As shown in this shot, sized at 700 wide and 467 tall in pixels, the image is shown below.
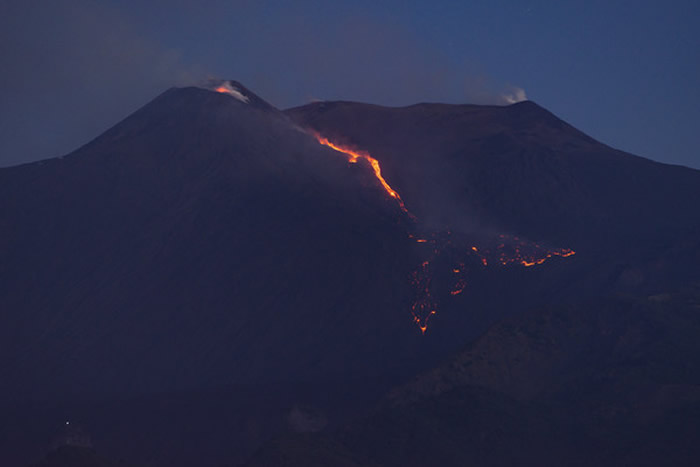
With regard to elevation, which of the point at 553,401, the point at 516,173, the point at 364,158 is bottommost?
the point at 553,401

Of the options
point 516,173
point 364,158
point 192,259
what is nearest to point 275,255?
point 192,259

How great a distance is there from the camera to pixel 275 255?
70.9 meters

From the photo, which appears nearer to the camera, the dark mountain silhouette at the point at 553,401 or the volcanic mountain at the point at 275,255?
the dark mountain silhouette at the point at 553,401

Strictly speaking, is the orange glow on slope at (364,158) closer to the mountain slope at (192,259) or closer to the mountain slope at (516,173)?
the mountain slope at (516,173)

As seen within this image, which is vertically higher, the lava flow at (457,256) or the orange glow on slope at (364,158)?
the orange glow on slope at (364,158)

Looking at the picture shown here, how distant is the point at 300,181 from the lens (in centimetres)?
7794

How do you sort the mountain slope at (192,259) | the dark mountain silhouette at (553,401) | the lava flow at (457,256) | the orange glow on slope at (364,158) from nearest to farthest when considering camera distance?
the dark mountain silhouette at (553,401), the mountain slope at (192,259), the lava flow at (457,256), the orange glow on slope at (364,158)

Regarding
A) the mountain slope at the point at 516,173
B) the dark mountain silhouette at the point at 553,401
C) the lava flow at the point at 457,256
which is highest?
the mountain slope at the point at 516,173

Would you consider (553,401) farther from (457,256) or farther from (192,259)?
(192,259)

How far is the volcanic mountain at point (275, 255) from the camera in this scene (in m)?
58.0

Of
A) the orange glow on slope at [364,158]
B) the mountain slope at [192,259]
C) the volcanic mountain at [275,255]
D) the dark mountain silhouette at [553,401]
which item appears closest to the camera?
the dark mountain silhouette at [553,401]

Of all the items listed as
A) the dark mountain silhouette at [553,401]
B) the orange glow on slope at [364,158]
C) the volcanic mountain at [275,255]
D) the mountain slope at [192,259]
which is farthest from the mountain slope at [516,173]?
the dark mountain silhouette at [553,401]

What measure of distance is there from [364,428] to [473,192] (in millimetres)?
39405

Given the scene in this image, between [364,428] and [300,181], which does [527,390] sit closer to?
[364,428]
